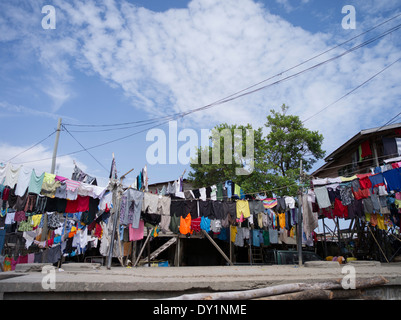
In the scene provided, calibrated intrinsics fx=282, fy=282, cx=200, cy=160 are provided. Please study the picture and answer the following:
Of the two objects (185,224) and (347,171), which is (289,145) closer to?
(347,171)

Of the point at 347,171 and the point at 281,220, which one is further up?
the point at 347,171

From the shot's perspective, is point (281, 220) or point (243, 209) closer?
point (243, 209)

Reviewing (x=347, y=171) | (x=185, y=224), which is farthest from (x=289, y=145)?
(x=185, y=224)

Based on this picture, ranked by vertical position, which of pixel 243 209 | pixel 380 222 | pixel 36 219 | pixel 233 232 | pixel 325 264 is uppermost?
pixel 243 209

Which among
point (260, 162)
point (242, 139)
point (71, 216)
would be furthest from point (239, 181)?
point (71, 216)

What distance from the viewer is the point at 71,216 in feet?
52.7

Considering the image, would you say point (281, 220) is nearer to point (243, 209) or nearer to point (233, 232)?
point (233, 232)

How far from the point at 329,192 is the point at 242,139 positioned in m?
10.7

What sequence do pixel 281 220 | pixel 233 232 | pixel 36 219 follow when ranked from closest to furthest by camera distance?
pixel 36 219 → pixel 281 220 → pixel 233 232

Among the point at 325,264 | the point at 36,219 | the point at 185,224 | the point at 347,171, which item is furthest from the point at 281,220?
the point at 36,219

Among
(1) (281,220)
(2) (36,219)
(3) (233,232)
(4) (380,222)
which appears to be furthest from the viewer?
(3) (233,232)

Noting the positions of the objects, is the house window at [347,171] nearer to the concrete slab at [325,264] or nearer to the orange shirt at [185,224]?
the concrete slab at [325,264]

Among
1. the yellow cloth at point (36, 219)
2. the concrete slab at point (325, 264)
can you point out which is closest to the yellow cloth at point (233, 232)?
the concrete slab at point (325, 264)
